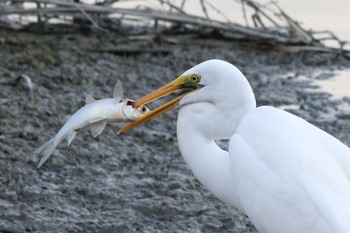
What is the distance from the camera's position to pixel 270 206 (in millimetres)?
4781

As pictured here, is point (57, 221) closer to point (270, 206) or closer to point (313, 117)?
point (270, 206)

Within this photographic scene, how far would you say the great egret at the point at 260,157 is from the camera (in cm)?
464

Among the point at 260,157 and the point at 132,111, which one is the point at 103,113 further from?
the point at 260,157

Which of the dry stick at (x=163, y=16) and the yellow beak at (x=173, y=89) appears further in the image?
the dry stick at (x=163, y=16)

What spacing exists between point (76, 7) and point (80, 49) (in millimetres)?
474

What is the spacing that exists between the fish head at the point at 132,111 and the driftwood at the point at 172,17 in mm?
3394

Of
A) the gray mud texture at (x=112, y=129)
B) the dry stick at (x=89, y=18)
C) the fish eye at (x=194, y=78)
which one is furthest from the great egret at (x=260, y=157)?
the dry stick at (x=89, y=18)

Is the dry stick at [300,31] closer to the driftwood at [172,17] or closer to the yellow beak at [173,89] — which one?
the driftwood at [172,17]

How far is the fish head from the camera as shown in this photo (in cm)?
521

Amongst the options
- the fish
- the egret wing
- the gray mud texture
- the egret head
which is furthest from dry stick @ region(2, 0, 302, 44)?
the egret wing

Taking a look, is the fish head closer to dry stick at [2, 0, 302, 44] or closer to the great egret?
the great egret

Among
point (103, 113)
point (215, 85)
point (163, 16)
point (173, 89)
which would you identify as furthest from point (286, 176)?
point (163, 16)

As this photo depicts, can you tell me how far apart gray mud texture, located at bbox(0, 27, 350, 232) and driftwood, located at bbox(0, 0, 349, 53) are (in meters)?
0.14

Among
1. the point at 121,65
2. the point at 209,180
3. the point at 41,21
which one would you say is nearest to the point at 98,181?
the point at 209,180
